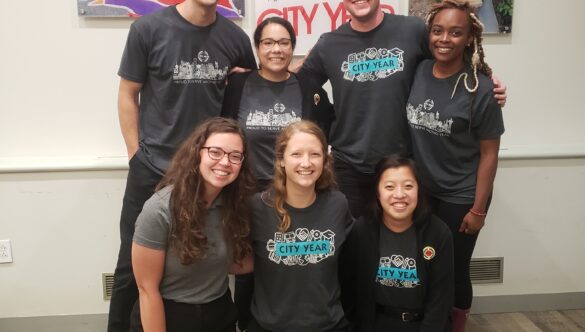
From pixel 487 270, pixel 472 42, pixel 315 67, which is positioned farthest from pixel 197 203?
pixel 487 270

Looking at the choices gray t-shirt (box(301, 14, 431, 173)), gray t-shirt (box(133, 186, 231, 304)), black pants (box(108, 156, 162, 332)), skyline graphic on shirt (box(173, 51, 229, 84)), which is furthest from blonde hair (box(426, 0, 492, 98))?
black pants (box(108, 156, 162, 332))

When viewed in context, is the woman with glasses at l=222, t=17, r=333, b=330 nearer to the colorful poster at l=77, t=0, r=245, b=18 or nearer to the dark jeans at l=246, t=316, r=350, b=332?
the dark jeans at l=246, t=316, r=350, b=332

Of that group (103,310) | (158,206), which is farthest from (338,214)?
(103,310)

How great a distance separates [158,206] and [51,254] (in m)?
1.18

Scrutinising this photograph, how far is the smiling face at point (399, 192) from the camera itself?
1.62 meters

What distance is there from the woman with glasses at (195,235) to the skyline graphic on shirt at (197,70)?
382mm

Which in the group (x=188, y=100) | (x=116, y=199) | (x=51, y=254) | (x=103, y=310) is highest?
(x=188, y=100)

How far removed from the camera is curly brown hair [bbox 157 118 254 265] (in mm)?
1398

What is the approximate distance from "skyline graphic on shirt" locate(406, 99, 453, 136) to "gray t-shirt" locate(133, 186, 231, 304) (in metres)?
0.77

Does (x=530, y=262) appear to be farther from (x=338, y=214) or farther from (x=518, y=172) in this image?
(x=338, y=214)

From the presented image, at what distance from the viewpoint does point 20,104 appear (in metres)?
2.19

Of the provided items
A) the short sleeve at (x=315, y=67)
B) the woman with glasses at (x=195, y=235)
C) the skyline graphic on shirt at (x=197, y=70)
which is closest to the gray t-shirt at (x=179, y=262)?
the woman with glasses at (x=195, y=235)

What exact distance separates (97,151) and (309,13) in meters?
1.15

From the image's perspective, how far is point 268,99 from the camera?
6.06ft
